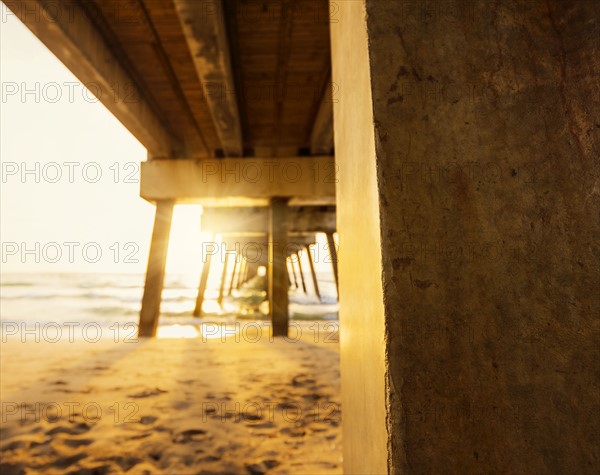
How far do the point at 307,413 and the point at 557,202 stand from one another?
2.49 metres

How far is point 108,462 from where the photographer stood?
211 cm

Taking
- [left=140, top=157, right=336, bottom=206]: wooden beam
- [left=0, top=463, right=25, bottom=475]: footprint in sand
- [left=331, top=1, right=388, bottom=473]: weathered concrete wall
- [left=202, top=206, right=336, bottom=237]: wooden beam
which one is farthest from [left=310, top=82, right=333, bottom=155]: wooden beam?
[left=0, top=463, right=25, bottom=475]: footprint in sand

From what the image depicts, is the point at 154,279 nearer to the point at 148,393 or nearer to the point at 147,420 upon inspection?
the point at 148,393

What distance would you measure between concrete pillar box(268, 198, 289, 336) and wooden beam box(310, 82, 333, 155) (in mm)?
1351

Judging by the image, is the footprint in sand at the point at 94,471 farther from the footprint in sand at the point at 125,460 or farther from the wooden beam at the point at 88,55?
the wooden beam at the point at 88,55

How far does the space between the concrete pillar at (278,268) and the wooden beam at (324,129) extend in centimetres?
135

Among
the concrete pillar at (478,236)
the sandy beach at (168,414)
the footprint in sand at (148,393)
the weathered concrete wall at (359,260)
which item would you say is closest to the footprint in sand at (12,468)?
the sandy beach at (168,414)

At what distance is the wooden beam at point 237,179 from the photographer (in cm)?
730

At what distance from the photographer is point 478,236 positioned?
1.12 metres

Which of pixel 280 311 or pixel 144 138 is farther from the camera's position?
pixel 280 311

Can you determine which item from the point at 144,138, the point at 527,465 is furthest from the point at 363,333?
the point at 144,138

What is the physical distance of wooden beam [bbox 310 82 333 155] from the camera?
222 inches

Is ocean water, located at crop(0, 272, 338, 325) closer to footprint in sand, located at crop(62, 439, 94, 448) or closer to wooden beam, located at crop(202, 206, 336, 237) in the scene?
wooden beam, located at crop(202, 206, 336, 237)

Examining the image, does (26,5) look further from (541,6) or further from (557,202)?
(557,202)
